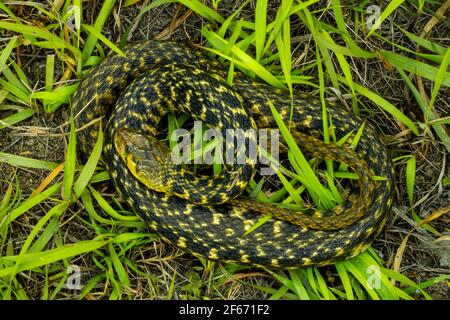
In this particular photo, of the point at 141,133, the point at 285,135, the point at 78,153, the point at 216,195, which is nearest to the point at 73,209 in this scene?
the point at 78,153

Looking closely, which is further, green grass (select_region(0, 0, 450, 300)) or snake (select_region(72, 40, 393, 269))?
green grass (select_region(0, 0, 450, 300))

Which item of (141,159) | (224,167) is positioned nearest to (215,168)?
(224,167)

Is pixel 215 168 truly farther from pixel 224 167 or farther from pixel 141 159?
pixel 141 159

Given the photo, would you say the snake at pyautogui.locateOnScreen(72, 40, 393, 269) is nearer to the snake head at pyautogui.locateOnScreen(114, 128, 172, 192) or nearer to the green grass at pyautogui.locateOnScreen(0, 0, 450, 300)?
the snake head at pyautogui.locateOnScreen(114, 128, 172, 192)

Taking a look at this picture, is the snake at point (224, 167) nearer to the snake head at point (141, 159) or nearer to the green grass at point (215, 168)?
the snake head at point (141, 159)

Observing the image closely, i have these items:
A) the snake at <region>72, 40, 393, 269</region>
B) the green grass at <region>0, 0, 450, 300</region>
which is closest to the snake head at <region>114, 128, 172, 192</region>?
the snake at <region>72, 40, 393, 269</region>

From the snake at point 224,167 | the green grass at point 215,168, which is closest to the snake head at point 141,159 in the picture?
the snake at point 224,167
